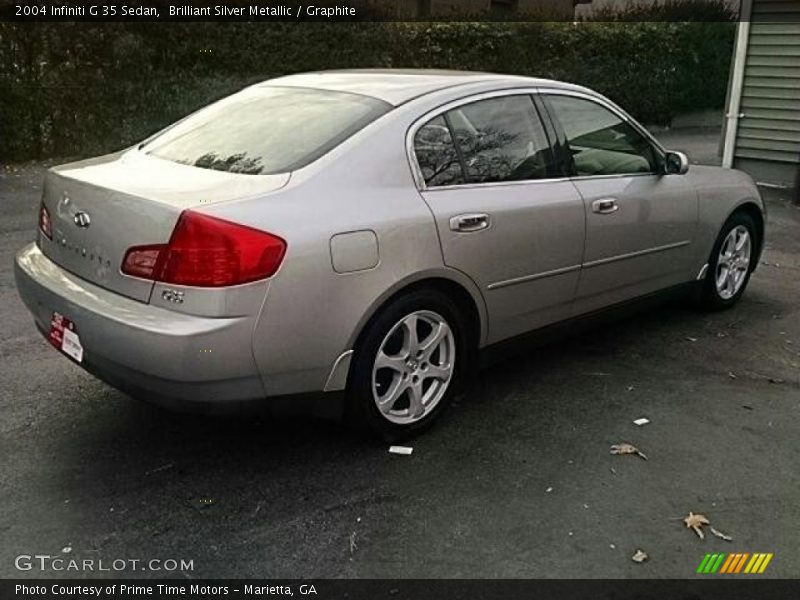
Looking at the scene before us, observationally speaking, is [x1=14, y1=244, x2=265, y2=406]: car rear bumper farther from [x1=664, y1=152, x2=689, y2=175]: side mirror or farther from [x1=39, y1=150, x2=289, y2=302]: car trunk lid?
[x1=664, y1=152, x2=689, y2=175]: side mirror

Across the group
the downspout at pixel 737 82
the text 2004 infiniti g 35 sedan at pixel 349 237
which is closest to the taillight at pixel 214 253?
the text 2004 infiniti g 35 sedan at pixel 349 237

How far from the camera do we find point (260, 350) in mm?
2787

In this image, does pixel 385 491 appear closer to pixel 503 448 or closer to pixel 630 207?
pixel 503 448

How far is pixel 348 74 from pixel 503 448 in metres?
2.06

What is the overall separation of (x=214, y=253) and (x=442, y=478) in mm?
1294

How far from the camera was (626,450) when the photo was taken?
3404 millimetres

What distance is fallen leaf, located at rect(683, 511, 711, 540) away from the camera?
2842 millimetres

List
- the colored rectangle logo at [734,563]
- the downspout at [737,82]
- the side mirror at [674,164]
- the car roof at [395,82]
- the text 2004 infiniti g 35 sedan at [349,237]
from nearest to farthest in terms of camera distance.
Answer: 1. the colored rectangle logo at [734,563]
2. the text 2004 infiniti g 35 sedan at [349,237]
3. the car roof at [395,82]
4. the side mirror at [674,164]
5. the downspout at [737,82]

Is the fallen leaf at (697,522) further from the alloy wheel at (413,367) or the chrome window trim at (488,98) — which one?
the chrome window trim at (488,98)

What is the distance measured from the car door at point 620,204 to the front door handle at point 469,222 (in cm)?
76

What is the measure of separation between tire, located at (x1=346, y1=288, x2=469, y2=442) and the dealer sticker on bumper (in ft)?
3.51

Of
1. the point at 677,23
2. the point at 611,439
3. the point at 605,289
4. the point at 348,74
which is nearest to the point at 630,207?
the point at 605,289

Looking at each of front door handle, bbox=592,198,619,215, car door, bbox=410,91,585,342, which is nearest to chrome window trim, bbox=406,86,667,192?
car door, bbox=410,91,585,342

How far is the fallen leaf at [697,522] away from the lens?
9.32 feet
